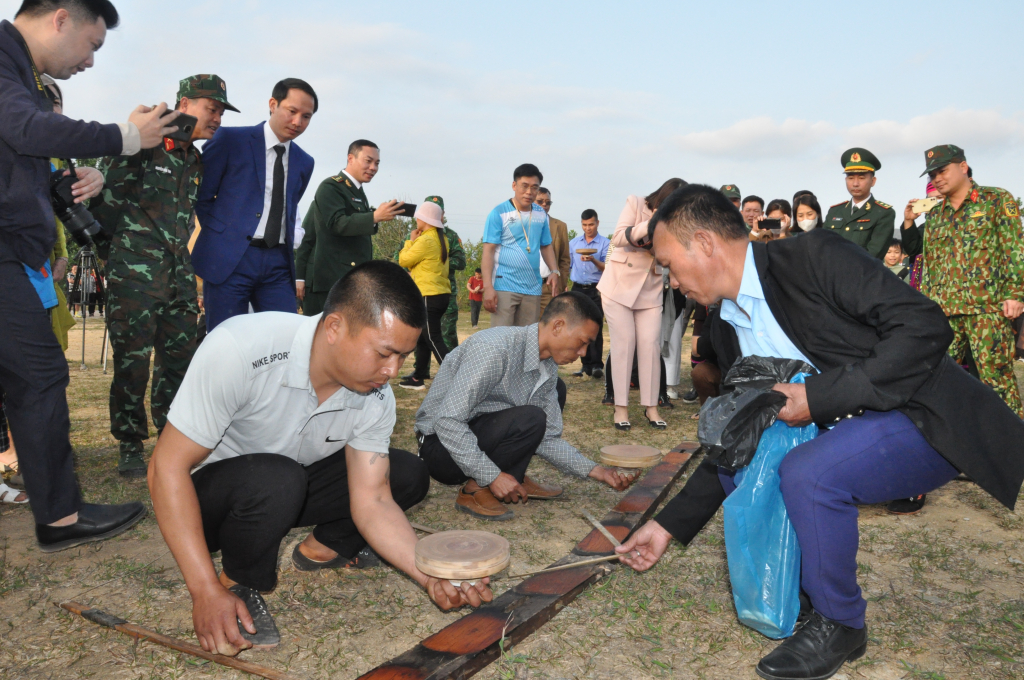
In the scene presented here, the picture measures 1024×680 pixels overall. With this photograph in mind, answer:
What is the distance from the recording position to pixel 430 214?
7.03 m

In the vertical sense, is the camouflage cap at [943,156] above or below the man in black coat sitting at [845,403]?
above

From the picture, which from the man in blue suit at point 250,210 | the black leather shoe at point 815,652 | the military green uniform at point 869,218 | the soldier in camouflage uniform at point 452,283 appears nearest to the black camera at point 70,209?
the man in blue suit at point 250,210

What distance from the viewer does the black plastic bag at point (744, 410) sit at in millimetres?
2020

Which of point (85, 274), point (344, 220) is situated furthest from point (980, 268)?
point (85, 274)

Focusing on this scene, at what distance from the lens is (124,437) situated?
3758 mm

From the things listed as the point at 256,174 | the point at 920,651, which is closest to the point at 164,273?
the point at 256,174

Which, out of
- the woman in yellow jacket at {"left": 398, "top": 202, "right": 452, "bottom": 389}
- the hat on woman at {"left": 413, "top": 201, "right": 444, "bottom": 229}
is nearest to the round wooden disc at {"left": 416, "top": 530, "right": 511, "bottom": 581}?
the woman in yellow jacket at {"left": 398, "top": 202, "right": 452, "bottom": 389}

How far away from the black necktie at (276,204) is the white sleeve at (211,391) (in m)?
2.21

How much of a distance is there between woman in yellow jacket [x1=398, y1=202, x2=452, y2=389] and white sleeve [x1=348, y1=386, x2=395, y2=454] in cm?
452

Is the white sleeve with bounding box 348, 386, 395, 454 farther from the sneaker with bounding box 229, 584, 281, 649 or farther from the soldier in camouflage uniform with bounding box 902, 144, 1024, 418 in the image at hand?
the soldier in camouflage uniform with bounding box 902, 144, 1024, 418

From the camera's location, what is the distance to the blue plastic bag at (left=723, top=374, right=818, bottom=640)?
2094 mm

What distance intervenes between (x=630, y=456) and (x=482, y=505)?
32.8 inches

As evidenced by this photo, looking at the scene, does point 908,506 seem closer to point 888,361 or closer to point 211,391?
point 888,361

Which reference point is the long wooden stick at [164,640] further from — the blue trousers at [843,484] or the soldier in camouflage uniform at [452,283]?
the soldier in camouflage uniform at [452,283]
